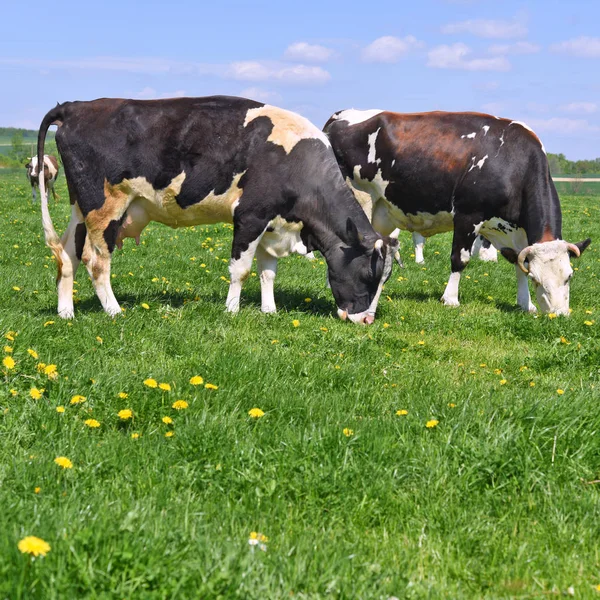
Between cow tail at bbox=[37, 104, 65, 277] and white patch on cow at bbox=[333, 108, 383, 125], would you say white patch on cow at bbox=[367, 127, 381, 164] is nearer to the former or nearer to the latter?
white patch on cow at bbox=[333, 108, 383, 125]

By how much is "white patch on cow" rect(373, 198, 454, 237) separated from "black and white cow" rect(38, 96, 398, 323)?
79.1 inches

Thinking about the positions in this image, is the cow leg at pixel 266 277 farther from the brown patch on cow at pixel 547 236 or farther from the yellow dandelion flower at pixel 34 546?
the yellow dandelion flower at pixel 34 546

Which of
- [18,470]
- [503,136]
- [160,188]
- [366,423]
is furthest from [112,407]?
[503,136]

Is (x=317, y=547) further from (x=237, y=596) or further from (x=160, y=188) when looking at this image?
(x=160, y=188)

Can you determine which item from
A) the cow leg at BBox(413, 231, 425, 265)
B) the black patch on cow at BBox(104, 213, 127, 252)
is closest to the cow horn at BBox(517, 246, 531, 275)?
the cow leg at BBox(413, 231, 425, 265)

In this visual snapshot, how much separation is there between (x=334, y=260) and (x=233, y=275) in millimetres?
1226

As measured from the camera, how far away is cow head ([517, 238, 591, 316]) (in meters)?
9.02

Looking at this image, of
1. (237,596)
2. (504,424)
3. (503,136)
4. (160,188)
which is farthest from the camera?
(503,136)

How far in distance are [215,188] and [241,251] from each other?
0.79 m

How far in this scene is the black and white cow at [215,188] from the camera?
8.06 metres

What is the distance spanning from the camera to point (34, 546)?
2.67m

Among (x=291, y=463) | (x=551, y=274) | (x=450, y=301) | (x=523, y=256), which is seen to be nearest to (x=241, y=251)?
(x=450, y=301)

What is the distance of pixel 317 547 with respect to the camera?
323cm

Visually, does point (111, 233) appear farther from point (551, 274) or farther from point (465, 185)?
point (551, 274)
